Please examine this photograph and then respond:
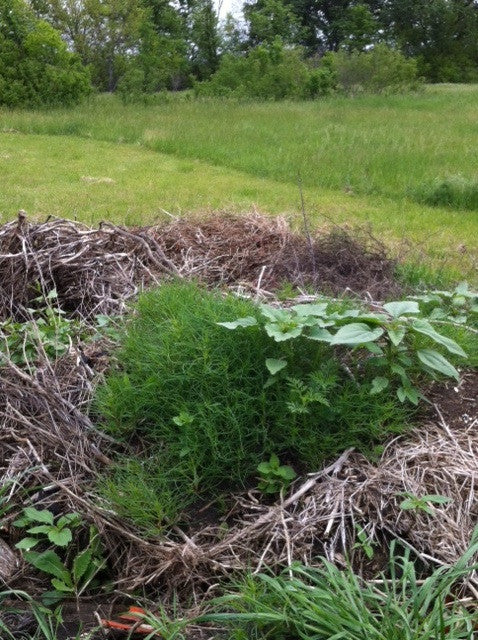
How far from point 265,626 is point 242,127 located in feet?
41.4

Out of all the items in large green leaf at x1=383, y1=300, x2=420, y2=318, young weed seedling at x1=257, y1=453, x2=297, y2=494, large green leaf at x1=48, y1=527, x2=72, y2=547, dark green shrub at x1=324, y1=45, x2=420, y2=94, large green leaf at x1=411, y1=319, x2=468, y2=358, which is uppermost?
large green leaf at x1=383, y1=300, x2=420, y2=318

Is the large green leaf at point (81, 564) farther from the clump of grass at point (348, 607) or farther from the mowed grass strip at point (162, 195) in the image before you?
the mowed grass strip at point (162, 195)

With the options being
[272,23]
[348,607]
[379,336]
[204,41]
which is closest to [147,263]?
[379,336]

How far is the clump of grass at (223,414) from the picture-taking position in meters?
2.67

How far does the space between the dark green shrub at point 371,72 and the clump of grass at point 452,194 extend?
55.6 feet

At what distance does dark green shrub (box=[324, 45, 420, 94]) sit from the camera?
24344mm

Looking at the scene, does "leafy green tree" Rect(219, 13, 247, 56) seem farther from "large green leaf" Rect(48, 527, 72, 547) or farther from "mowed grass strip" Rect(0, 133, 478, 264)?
"large green leaf" Rect(48, 527, 72, 547)

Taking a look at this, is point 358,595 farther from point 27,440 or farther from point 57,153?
point 57,153

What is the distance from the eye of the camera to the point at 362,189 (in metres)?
8.73

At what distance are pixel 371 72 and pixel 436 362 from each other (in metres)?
23.5

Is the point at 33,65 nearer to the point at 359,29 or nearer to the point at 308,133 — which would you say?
the point at 308,133

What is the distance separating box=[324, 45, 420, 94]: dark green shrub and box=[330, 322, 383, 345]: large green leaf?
22.7m

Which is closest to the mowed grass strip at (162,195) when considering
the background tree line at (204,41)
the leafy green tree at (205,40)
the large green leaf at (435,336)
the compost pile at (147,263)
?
the compost pile at (147,263)

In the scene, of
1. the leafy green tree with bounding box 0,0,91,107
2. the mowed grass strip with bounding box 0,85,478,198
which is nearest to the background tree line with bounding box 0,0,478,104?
the leafy green tree with bounding box 0,0,91,107
